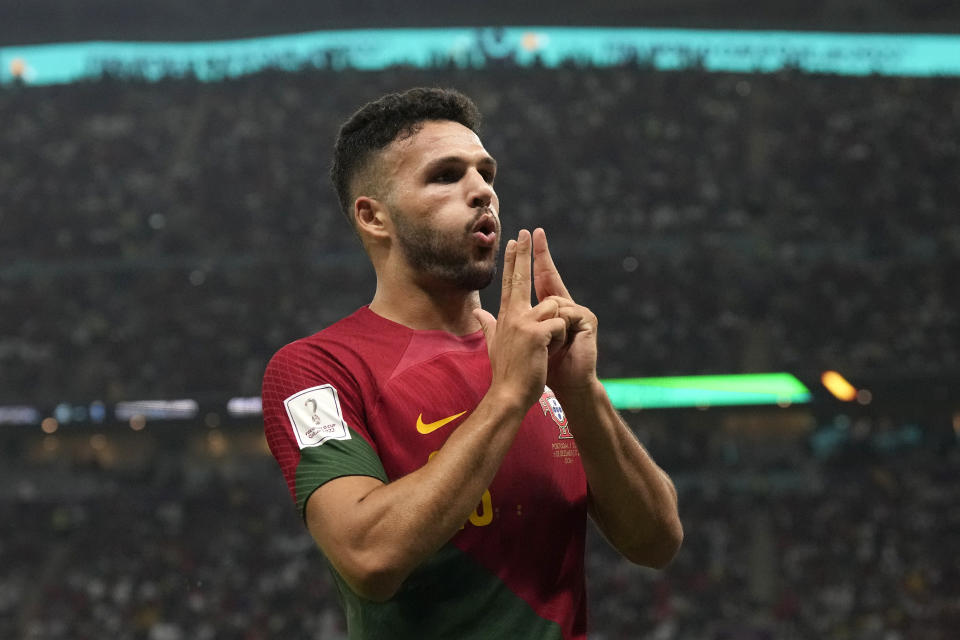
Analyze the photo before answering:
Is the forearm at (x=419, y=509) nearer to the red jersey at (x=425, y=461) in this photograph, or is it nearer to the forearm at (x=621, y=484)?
the red jersey at (x=425, y=461)

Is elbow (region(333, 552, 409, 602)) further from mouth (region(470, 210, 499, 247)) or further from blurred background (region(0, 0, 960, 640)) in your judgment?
blurred background (region(0, 0, 960, 640))

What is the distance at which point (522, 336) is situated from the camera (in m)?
A: 1.82

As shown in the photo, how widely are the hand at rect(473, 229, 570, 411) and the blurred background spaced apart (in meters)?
14.3

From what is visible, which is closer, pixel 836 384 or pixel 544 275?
pixel 544 275

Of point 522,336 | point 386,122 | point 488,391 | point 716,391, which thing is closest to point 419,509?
point 488,391

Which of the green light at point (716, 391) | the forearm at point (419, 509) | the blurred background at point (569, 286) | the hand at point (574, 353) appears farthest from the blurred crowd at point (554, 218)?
the forearm at point (419, 509)

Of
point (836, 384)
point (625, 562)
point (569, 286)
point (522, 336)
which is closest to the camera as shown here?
point (522, 336)

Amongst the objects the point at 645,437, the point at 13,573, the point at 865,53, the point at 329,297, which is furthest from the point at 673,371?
the point at 13,573

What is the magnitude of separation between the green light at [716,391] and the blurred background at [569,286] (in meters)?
0.17

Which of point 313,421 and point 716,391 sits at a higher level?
point 313,421

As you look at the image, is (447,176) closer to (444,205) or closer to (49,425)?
(444,205)

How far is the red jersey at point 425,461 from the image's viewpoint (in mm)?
1928

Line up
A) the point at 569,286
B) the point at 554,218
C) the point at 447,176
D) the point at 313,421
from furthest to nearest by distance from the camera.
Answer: the point at 554,218
the point at 569,286
the point at 447,176
the point at 313,421

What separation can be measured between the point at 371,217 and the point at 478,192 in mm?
303
